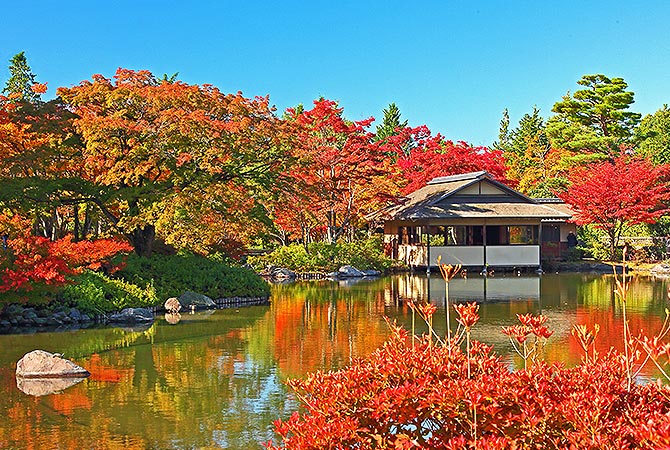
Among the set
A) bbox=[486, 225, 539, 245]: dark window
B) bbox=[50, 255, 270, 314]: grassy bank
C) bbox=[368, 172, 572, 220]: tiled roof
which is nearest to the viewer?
bbox=[50, 255, 270, 314]: grassy bank

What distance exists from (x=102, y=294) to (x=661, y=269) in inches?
798

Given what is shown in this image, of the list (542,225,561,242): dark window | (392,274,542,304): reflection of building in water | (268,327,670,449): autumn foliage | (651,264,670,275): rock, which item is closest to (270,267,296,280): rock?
(392,274,542,304): reflection of building in water

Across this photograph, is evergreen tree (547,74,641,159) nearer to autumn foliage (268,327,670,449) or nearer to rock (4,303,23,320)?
rock (4,303,23,320)

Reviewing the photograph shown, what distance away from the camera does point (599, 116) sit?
36.4 m

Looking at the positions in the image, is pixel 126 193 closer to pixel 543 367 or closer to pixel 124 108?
pixel 124 108

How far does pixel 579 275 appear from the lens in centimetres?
2692

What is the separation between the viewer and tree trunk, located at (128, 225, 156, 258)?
63.3ft

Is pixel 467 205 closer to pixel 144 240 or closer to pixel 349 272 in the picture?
pixel 349 272

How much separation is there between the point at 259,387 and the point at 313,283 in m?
15.0

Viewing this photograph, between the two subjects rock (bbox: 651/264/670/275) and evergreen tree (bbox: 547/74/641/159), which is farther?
evergreen tree (bbox: 547/74/641/159)

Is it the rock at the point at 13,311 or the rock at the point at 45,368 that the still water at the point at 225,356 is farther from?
the rock at the point at 13,311

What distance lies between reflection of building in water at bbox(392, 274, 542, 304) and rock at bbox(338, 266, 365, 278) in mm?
1374

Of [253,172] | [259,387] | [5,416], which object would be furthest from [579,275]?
[5,416]

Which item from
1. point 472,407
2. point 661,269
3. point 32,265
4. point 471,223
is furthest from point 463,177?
point 472,407
